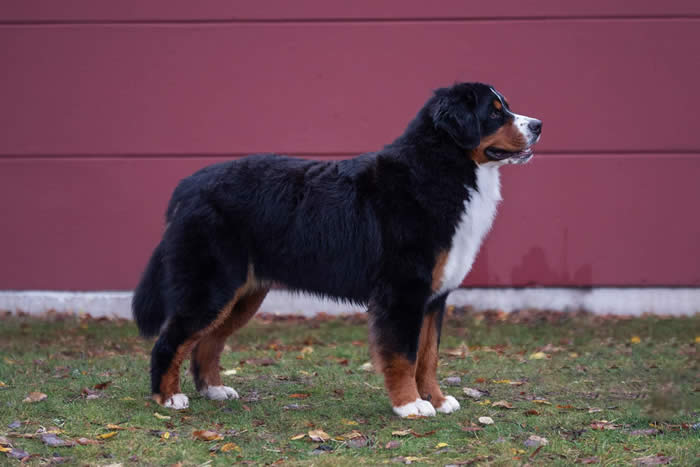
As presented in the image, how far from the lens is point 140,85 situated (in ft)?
24.5

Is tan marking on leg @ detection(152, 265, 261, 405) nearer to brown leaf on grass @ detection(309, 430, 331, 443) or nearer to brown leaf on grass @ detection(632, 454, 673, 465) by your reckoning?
brown leaf on grass @ detection(309, 430, 331, 443)

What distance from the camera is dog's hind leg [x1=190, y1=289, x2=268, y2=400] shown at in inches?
194

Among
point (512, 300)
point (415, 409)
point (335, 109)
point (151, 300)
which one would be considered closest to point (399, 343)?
point (415, 409)

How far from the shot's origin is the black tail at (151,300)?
483 centimetres

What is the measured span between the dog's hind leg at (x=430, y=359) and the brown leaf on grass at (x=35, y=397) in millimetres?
2105

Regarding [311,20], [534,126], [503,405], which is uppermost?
[311,20]

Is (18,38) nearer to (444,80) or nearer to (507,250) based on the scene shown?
(444,80)

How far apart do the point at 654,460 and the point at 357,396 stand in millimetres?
1852

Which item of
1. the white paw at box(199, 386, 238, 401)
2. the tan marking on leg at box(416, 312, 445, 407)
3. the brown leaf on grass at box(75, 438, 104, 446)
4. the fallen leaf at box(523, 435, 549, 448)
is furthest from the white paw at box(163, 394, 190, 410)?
the fallen leaf at box(523, 435, 549, 448)

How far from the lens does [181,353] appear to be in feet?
15.1

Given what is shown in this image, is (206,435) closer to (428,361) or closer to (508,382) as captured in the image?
(428,361)

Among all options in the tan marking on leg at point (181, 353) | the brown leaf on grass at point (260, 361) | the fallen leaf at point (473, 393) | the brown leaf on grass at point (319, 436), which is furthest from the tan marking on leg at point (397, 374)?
the brown leaf on grass at point (260, 361)

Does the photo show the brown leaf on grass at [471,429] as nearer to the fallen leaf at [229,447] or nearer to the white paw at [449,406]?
the white paw at [449,406]

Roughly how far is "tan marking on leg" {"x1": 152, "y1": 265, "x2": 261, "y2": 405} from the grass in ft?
0.35
